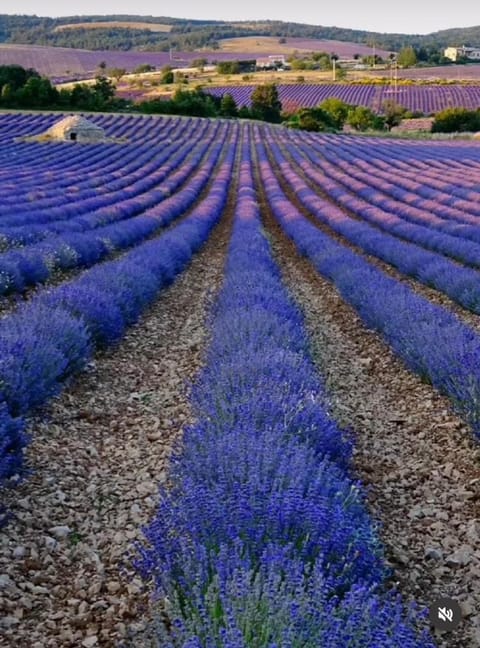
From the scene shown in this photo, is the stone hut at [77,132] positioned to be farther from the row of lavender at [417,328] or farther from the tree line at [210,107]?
the row of lavender at [417,328]

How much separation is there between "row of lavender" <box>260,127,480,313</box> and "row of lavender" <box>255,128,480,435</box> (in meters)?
0.76

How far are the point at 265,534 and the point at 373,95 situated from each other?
236 ft

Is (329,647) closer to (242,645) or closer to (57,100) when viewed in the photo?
(242,645)

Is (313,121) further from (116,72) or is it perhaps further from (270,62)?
(270,62)

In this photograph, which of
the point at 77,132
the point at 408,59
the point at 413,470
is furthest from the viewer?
the point at 408,59

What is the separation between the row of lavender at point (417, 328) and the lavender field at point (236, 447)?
0.03 meters

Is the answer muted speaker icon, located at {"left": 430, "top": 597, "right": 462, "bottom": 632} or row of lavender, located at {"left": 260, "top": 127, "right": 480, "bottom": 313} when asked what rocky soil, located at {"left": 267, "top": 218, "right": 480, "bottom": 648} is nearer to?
muted speaker icon, located at {"left": 430, "top": 597, "right": 462, "bottom": 632}

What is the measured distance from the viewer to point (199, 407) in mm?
4195

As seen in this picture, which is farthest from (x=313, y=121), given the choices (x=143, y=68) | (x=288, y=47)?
(x=288, y=47)

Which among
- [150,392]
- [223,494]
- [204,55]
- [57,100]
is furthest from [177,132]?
[204,55]

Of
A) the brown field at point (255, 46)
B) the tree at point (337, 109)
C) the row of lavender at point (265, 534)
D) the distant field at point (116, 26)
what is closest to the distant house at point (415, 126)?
the tree at point (337, 109)

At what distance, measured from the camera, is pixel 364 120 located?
5541 centimetres

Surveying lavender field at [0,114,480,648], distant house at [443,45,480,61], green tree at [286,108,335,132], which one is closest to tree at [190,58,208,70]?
distant house at [443,45,480,61]

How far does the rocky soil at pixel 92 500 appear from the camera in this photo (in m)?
2.94
